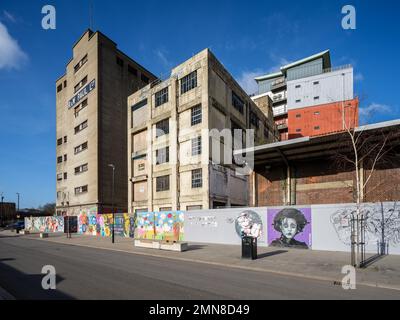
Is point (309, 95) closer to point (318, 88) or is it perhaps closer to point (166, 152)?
point (318, 88)

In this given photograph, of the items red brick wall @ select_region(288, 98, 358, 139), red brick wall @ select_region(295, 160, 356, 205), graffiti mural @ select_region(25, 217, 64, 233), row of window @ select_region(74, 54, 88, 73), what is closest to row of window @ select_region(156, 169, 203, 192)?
red brick wall @ select_region(295, 160, 356, 205)

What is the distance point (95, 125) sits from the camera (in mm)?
47438

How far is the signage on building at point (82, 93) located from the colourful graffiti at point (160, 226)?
2760cm

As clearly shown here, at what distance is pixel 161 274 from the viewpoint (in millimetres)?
11000

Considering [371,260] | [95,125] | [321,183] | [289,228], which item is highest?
[95,125]

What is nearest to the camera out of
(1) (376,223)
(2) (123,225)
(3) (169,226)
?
(1) (376,223)

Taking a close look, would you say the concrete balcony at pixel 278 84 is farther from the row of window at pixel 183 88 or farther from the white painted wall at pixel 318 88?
the row of window at pixel 183 88

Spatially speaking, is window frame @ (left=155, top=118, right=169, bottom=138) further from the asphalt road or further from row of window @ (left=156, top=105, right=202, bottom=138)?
Result: the asphalt road

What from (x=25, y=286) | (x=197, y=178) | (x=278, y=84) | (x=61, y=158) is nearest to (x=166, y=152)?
(x=197, y=178)

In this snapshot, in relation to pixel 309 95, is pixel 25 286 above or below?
below

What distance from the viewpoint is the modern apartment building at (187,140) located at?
31.3 metres

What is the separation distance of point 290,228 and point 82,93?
44.8 meters

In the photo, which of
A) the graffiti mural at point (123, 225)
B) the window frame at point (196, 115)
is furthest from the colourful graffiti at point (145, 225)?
the window frame at point (196, 115)
